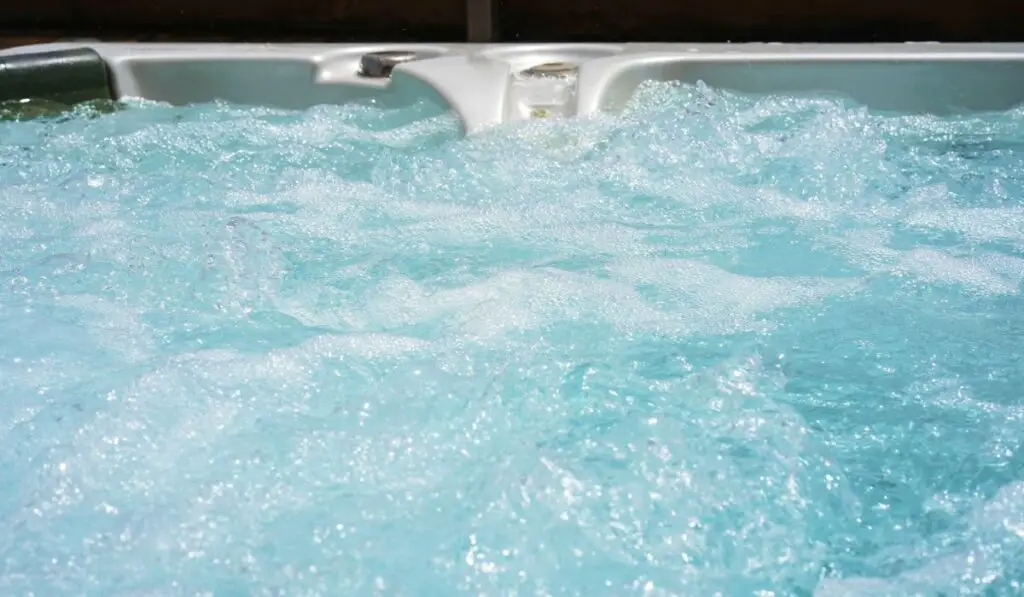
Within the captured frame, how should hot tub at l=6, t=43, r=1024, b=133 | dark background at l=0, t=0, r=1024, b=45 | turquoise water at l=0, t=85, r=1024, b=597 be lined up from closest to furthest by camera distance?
turquoise water at l=0, t=85, r=1024, b=597 → hot tub at l=6, t=43, r=1024, b=133 → dark background at l=0, t=0, r=1024, b=45

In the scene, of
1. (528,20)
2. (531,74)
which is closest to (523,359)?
(531,74)

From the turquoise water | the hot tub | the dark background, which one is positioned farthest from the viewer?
the dark background

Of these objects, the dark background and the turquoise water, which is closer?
the turquoise water

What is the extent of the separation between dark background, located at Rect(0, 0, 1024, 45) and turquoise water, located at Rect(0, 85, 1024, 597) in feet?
4.09

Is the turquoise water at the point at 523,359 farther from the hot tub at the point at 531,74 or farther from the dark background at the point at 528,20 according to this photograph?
the dark background at the point at 528,20

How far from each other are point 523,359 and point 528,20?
225cm

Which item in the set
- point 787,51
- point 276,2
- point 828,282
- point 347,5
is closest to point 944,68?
point 787,51

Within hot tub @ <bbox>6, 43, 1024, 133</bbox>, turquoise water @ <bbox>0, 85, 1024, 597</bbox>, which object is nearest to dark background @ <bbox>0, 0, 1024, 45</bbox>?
hot tub @ <bbox>6, 43, 1024, 133</bbox>

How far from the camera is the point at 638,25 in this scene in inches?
124

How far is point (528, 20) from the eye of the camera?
316 centimetres

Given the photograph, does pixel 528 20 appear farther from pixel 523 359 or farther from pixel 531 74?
pixel 523 359

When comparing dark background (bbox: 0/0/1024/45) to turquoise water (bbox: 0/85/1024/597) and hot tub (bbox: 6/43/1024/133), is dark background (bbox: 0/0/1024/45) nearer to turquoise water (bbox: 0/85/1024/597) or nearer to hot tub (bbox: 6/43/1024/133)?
hot tub (bbox: 6/43/1024/133)

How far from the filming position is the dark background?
296 cm

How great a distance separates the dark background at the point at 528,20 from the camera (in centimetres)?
296
